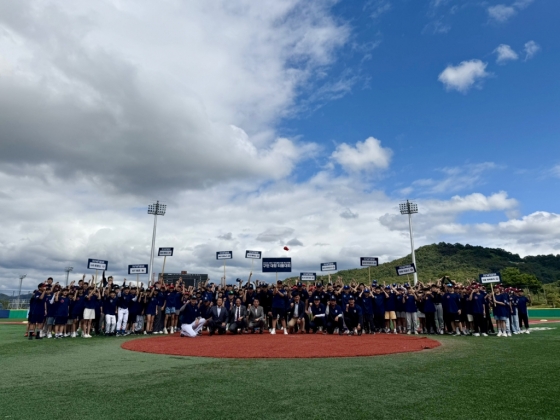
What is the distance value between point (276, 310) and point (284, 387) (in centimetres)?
1153

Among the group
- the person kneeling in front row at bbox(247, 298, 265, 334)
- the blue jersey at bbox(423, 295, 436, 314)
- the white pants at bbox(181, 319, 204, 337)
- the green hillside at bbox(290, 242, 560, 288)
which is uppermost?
the green hillside at bbox(290, 242, 560, 288)

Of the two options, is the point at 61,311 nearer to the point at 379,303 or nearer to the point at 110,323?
the point at 110,323

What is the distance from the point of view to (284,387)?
6484 mm

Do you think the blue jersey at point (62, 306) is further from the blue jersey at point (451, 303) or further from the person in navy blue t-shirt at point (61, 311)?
the blue jersey at point (451, 303)

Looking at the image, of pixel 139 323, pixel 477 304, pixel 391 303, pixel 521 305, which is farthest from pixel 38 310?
pixel 521 305

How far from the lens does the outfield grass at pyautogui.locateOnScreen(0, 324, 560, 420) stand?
5.12 metres

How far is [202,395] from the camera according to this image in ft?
19.6

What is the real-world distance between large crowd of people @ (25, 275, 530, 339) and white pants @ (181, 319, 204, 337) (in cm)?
4

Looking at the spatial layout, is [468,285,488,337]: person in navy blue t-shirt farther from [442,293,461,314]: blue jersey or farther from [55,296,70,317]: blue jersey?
[55,296,70,317]: blue jersey

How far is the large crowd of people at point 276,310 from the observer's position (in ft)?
53.0

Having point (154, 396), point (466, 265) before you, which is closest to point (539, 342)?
point (154, 396)

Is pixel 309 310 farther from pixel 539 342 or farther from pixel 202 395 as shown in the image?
pixel 202 395

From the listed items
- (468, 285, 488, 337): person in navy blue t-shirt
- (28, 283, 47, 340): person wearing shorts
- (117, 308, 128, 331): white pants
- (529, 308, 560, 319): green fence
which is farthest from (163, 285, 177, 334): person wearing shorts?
(529, 308, 560, 319): green fence

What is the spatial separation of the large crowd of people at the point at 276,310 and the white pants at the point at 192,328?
1.6 inches
